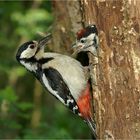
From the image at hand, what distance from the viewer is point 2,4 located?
9945 mm

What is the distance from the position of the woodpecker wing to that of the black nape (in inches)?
13.1

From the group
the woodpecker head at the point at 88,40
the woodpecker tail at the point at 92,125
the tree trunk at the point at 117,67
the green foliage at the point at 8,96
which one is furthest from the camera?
the green foliage at the point at 8,96

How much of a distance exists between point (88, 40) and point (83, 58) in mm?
764

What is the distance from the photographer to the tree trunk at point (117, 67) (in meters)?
4.88

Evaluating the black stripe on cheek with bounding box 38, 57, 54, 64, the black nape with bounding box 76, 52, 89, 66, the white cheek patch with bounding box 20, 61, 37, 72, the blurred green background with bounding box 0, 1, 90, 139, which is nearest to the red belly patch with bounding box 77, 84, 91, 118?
the black nape with bounding box 76, 52, 89, 66

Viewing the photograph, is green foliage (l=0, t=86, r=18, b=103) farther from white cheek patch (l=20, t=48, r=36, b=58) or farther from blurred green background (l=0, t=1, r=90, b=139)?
blurred green background (l=0, t=1, r=90, b=139)

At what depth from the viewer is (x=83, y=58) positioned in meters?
5.89

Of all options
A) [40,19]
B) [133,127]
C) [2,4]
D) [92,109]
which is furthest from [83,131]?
[133,127]

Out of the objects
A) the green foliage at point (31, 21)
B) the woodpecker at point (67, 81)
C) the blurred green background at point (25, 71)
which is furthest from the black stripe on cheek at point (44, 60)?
the green foliage at point (31, 21)

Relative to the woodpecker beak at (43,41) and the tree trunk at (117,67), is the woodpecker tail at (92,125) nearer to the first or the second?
the tree trunk at (117,67)

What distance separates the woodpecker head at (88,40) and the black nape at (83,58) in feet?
1.16

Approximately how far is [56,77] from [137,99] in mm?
1118

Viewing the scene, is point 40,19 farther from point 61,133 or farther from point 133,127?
point 133,127

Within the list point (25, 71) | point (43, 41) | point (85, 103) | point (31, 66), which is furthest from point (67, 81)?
point (25, 71)
